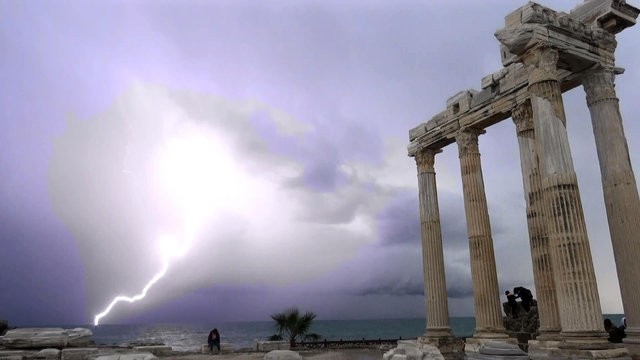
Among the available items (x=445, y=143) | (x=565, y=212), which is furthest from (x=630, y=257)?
(x=445, y=143)

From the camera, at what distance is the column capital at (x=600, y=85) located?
1652cm

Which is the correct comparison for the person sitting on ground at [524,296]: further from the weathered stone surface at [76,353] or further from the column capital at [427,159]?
the weathered stone surface at [76,353]

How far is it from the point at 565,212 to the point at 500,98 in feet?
25.0

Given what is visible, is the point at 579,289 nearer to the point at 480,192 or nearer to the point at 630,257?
the point at 630,257

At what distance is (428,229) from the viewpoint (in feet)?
76.3

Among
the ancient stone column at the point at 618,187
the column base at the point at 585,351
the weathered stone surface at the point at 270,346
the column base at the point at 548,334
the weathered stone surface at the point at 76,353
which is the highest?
the ancient stone column at the point at 618,187

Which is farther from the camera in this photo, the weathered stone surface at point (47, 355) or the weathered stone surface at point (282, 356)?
the weathered stone surface at point (47, 355)

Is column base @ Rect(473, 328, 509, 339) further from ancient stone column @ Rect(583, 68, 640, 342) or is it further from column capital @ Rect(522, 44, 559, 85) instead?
column capital @ Rect(522, 44, 559, 85)

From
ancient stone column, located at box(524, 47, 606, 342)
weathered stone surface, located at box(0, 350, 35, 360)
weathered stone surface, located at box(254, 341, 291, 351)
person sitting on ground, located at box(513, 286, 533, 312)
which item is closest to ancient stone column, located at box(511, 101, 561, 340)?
ancient stone column, located at box(524, 47, 606, 342)

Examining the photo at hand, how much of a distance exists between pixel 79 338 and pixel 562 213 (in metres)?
22.4

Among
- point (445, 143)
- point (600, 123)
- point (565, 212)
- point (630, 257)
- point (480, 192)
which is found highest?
point (445, 143)

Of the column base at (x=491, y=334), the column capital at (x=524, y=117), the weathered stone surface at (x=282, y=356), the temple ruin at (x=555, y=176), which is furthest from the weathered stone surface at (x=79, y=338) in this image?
the column capital at (x=524, y=117)

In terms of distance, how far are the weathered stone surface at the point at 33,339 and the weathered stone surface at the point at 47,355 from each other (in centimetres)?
170

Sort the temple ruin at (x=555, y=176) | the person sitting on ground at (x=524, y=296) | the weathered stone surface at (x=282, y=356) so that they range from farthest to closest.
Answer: the person sitting on ground at (x=524, y=296)
the weathered stone surface at (x=282, y=356)
the temple ruin at (x=555, y=176)
